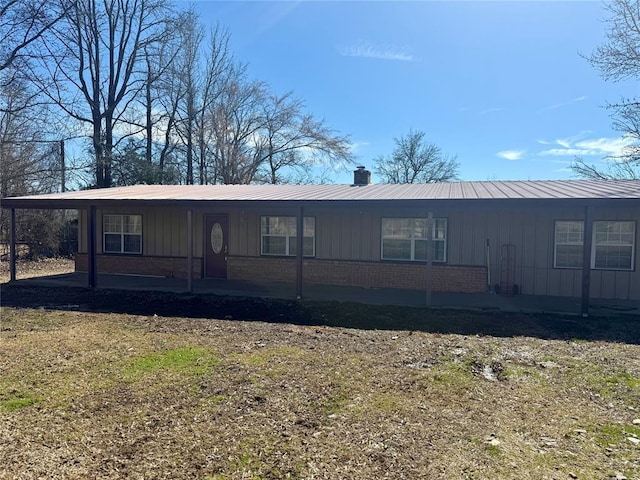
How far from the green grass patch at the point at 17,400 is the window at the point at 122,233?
1030 centimetres

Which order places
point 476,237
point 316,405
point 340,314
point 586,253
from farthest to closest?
point 476,237, point 340,314, point 586,253, point 316,405

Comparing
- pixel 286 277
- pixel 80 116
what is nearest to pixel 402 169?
pixel 80 116

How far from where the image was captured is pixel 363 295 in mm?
11109

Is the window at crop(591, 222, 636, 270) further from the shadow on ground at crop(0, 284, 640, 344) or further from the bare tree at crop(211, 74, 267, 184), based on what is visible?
the bare tree at crop(211, 74, 267, 184)

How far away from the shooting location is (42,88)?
20141 millimetres

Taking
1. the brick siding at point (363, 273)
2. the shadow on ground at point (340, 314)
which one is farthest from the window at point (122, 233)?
the shadow on ground at point (340, 314)

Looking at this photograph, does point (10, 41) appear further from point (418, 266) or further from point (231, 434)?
point (231, 434)

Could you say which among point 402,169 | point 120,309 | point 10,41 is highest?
point 10,41

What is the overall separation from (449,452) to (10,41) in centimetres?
2161

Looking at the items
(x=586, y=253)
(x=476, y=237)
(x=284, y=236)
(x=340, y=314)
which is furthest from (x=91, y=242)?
(x=586, y=253)

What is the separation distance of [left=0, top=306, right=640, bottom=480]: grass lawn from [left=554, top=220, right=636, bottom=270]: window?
4158mm

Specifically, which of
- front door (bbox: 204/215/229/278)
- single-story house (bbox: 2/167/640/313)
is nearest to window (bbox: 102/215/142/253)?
single-story house (bbox: 2/167/640/313)

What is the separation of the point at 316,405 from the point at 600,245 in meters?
9.48

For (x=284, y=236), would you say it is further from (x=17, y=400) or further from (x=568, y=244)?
(x=17, y=400)
